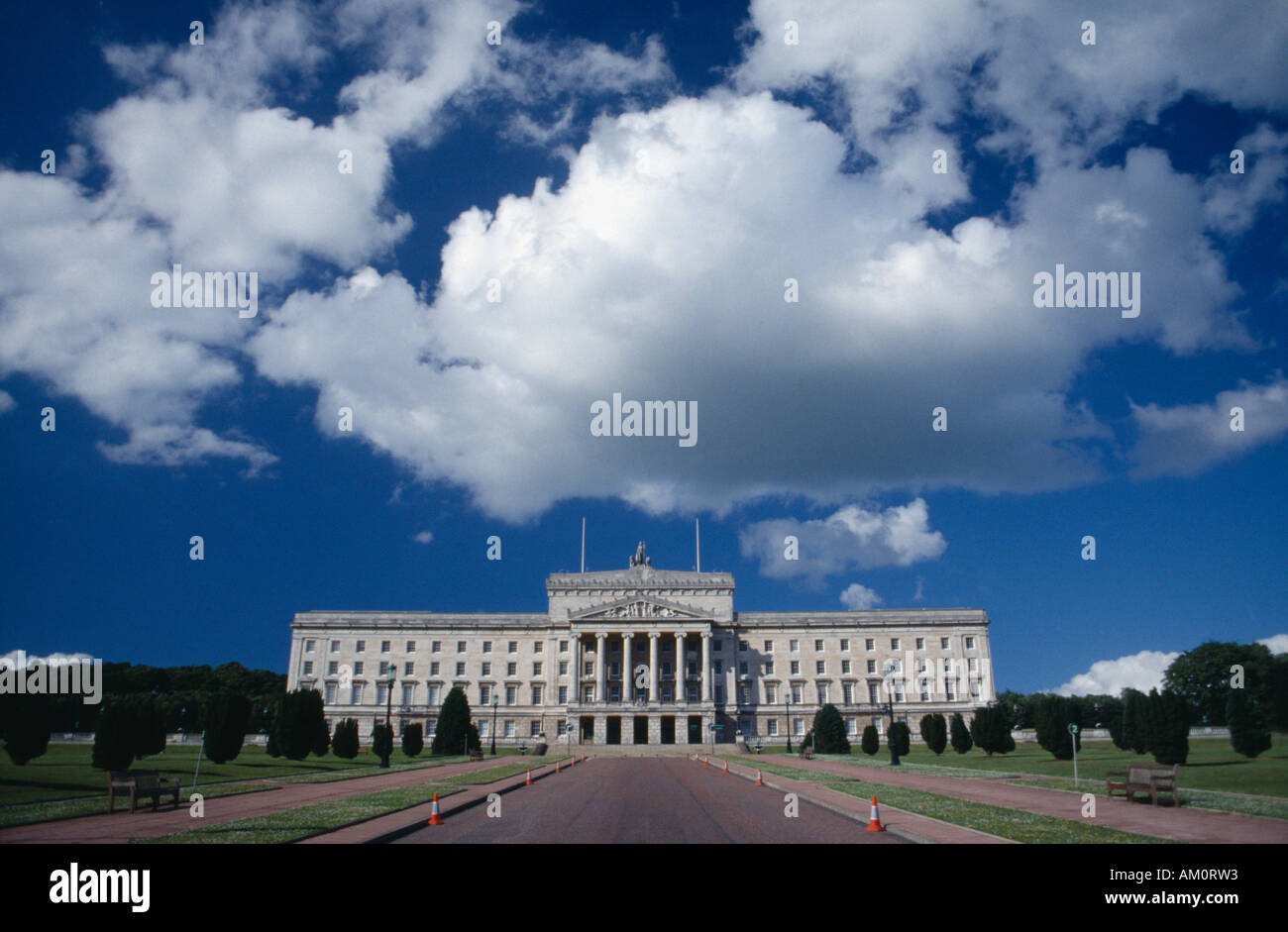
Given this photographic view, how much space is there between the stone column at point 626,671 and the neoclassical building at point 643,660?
0.47 m

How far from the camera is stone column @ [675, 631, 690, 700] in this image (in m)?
97.2

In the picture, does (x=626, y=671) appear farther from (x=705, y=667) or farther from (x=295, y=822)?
(x=295, y=822)

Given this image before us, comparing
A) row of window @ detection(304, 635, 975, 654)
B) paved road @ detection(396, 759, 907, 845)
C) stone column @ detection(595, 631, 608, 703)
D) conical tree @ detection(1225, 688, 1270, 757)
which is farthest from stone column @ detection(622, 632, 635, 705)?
paved road @ detection(396, 759, 907, 845)

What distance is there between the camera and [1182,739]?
35750 millimetres

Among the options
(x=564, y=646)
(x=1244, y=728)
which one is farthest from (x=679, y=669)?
(x=1244, y=728)

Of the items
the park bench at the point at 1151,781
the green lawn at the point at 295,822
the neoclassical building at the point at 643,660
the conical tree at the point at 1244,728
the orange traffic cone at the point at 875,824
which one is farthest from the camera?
the neoclassical building at the point at 643,660

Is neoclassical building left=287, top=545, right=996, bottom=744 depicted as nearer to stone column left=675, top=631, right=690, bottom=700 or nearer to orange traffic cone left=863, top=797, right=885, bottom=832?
stone column left=675, top=631, right=690, bottom=700

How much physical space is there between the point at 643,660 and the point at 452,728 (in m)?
41.0

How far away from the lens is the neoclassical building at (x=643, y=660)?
332 ft

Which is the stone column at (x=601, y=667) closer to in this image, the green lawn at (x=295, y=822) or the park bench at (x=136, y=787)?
the green lawn at (x=295, y=822)

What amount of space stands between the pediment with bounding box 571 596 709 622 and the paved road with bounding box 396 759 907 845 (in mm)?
71230

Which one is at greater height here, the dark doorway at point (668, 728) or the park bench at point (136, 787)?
the park bench at point (136, 787)

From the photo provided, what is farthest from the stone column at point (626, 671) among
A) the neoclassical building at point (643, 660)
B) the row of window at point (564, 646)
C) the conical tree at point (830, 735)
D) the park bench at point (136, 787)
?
the park bench at point (136, 787)
